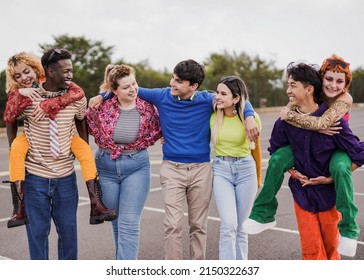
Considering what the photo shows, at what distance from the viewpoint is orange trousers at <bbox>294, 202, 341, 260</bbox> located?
11.0ft

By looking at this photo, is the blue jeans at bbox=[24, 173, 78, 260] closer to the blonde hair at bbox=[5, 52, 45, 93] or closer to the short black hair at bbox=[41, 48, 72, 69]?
the blonde hair at bbox=[5, 52, 45, 93]

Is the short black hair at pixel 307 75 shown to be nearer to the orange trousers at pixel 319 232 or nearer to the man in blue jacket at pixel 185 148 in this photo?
the man in blue jacket at pixel 185 148

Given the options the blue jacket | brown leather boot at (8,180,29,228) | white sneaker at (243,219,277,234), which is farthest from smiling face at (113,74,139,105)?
white sneaker at (243,219,277,234)

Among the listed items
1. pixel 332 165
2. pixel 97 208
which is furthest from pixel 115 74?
pixel 332 165

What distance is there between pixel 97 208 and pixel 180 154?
2.47 feet

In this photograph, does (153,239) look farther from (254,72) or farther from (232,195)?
(254,72)

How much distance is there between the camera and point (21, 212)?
354 centimetres

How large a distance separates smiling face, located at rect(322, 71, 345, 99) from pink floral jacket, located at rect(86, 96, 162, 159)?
4.38 ft

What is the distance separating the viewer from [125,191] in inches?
153

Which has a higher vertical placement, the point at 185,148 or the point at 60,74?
the point at 60,74

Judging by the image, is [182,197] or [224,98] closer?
[224,98]

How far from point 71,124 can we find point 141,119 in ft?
1.74
